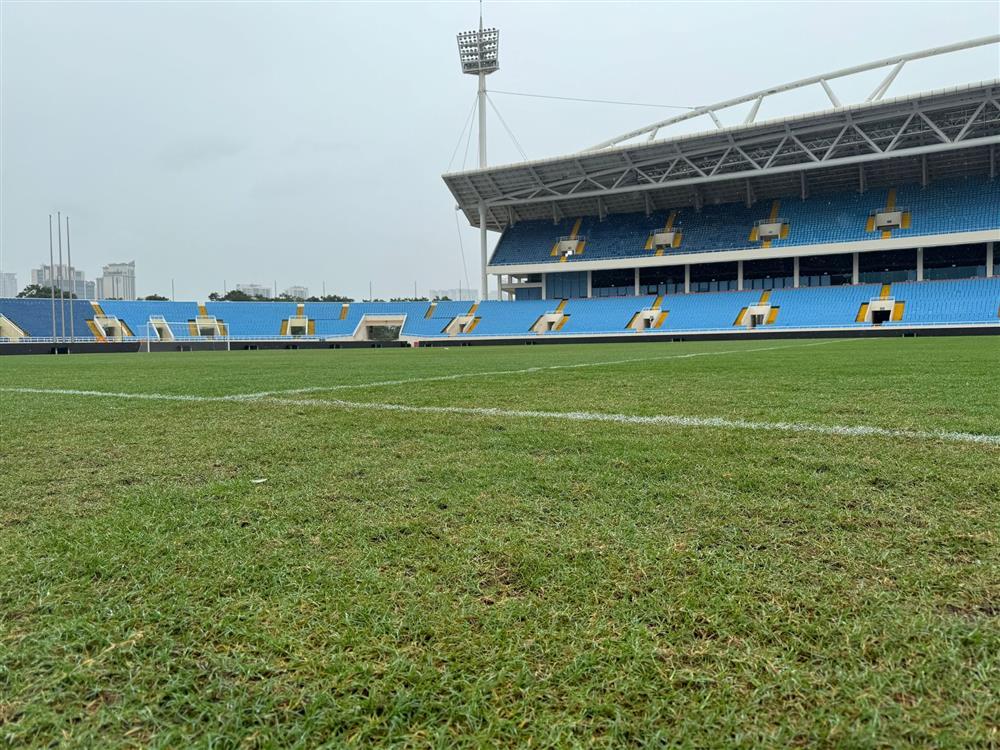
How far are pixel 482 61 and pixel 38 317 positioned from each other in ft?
104

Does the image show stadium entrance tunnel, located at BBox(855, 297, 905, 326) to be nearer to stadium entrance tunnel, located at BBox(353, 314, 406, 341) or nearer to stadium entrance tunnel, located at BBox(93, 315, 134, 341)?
stadium entrance tunnel, located at BBox(353, 314, 406, 341)

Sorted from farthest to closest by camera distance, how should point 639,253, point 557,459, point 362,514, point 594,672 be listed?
point 639,253, point 557,459, point 362,514, point 594,672

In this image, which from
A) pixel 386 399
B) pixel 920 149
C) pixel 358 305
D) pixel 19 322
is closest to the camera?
pixel 386 399

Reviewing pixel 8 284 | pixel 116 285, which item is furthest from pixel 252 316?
pixel 8 284

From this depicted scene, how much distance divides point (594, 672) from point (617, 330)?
31661 millimetres

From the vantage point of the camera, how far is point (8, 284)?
93.2m

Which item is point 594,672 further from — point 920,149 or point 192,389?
point 920,149

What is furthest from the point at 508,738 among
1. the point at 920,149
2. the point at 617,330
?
the point at 920,149

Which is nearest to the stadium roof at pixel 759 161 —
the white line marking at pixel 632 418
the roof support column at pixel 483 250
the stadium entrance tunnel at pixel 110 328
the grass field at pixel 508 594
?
the roof support column at pixel 483 250

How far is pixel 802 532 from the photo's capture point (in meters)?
1.48

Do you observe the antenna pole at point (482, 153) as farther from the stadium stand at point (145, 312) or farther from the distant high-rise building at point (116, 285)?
the distant high-rise building at point (116, 285)

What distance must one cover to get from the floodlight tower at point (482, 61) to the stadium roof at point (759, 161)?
2.93 m

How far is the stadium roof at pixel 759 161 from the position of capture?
2680 cm

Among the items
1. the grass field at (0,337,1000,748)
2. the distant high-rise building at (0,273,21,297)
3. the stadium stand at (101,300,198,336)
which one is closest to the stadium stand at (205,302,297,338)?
the stadium stand at (101,300,198,336)
